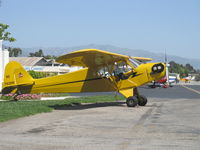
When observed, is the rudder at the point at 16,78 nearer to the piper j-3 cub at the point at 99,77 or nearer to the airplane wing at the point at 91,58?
the piper j-3 cub at the point at 99,77

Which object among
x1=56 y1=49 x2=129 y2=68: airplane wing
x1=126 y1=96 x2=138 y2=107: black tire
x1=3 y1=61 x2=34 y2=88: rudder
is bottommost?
x1=126 y1=96 x2=138 y2=107: black tire

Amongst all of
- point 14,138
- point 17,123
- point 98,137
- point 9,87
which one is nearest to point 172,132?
point 98,137

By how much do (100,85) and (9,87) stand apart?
456 cm

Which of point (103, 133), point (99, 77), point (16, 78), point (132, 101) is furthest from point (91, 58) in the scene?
point (103, 133)

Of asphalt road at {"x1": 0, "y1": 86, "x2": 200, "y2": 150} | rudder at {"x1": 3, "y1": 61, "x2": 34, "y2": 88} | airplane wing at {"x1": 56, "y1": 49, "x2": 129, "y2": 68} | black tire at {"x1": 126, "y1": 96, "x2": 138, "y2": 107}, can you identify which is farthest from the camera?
rudder at {"x1": 3, "y1": 61, "x2": 34, "y2": 88}

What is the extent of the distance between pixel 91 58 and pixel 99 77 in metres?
1.45

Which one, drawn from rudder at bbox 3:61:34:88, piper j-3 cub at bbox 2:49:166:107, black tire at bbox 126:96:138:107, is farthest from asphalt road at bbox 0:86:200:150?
rudder at bbox 3:61:34:88

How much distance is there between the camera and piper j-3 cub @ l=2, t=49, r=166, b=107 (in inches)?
612

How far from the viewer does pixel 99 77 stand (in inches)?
647

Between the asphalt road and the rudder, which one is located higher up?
the rudder

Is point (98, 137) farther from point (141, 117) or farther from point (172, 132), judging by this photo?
point (141, 117)

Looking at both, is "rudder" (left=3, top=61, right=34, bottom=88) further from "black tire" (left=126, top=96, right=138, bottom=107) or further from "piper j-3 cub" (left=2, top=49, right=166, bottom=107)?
"black tire" (left=126, top=96, right=138, bottom=107)

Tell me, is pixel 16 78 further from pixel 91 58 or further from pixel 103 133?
pixel 103 133

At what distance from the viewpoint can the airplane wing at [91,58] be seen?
46.5 ft
